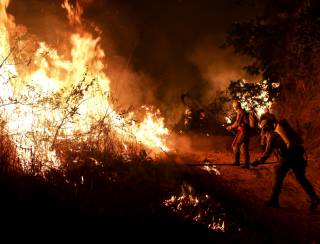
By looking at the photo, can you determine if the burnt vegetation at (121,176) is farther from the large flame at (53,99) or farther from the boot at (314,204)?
the boot at (314,204)

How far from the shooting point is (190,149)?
14.0 meters

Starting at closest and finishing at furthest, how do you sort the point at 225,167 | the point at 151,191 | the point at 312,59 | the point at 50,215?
the point at 50,215 < the point at 151,191 < the point at 225,167 < the point at 312,59

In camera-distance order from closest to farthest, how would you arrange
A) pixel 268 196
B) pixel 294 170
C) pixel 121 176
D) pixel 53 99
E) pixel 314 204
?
pixel 121 176 < pixel 53 99 < pixel 314 204 < pixel 294 170 < pixel 268 196

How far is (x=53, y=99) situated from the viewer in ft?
22.6

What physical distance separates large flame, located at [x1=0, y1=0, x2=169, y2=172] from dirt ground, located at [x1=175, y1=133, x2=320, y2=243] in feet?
7.58

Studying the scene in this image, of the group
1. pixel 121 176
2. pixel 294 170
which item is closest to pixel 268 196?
pixel 294 170

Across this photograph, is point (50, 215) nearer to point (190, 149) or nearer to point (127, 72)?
point (190, 149)

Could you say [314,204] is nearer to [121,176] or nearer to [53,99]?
[121,176]

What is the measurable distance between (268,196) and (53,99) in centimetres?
500

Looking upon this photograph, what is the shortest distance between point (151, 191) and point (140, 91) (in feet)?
38.4

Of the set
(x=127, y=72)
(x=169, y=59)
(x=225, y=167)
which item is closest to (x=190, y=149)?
(x=225, y=167)

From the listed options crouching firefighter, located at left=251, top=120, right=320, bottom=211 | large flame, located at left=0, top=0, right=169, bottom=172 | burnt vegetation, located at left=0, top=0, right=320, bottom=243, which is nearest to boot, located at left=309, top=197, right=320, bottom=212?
crouching firefighter, located at left=251, top=120, right=320, bottom=211

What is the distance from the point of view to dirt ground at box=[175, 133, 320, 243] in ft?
19.3

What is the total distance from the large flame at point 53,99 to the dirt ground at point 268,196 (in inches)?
90.9
